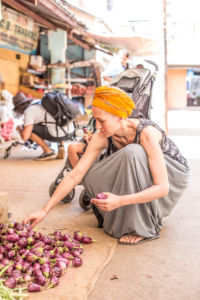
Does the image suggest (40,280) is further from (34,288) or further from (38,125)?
(38,125)

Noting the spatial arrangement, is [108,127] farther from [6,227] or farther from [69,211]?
[69,211]

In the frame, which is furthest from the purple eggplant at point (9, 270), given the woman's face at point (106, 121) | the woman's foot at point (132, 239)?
the woman's face at point (106, 121)

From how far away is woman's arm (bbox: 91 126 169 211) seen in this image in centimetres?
257

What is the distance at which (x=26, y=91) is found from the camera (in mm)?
10867

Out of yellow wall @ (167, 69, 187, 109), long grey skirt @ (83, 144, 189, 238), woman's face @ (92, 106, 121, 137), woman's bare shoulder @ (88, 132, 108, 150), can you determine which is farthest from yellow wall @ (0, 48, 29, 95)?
yellow wall @ (167, 69, 187, 109)

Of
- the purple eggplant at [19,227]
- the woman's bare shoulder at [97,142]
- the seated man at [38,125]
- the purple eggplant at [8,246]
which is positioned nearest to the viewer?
the purple eggplant at [8,246]

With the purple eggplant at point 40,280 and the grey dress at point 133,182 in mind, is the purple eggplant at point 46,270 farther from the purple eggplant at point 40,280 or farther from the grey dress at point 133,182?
the grey dress at point 133,182

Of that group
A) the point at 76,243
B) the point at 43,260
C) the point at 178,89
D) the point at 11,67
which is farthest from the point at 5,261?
the point at 178,89

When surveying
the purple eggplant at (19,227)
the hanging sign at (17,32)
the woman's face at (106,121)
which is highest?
the hanging sign at (17,32)

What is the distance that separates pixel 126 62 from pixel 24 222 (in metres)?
4.56

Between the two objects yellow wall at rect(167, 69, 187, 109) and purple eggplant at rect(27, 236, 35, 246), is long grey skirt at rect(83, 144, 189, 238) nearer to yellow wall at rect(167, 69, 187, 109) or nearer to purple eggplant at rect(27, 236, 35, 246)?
purple eggplant at rect(27, 236, 35, 246)

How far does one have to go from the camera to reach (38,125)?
21.6ft

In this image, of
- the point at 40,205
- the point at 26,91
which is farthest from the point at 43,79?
the point at 40,205

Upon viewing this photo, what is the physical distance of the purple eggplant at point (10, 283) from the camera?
2.05 metres
